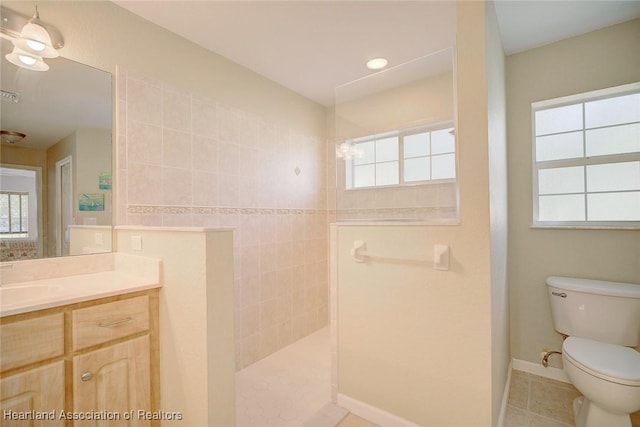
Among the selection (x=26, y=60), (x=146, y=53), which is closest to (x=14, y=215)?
(x=26, y=60)

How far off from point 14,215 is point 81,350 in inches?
33.4

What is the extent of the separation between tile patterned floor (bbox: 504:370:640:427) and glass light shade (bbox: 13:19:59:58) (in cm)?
328

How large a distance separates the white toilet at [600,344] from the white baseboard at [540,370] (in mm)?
329

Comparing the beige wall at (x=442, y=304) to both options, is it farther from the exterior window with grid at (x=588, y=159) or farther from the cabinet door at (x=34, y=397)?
the cabinet door at (x=34, y=397)

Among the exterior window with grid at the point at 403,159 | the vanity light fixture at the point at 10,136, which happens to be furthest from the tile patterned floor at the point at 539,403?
the vanity light fixture at the point at 10,136

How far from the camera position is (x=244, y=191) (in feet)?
7.89

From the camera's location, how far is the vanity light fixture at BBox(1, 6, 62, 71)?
1.39m

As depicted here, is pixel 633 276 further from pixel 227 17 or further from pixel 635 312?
pixel 227 17

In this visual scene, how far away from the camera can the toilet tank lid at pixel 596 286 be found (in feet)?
5.59

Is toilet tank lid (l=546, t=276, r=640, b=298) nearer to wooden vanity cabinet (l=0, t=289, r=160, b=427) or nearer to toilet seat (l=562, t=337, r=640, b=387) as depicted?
toilet seat (l=562, t=337, r=640, b=387)

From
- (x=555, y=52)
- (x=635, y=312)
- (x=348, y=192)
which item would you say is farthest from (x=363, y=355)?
(x=555, y=52)

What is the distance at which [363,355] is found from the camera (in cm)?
173

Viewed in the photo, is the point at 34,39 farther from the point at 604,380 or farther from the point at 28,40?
the point at 604,380

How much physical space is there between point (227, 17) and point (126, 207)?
1364 millimetres
